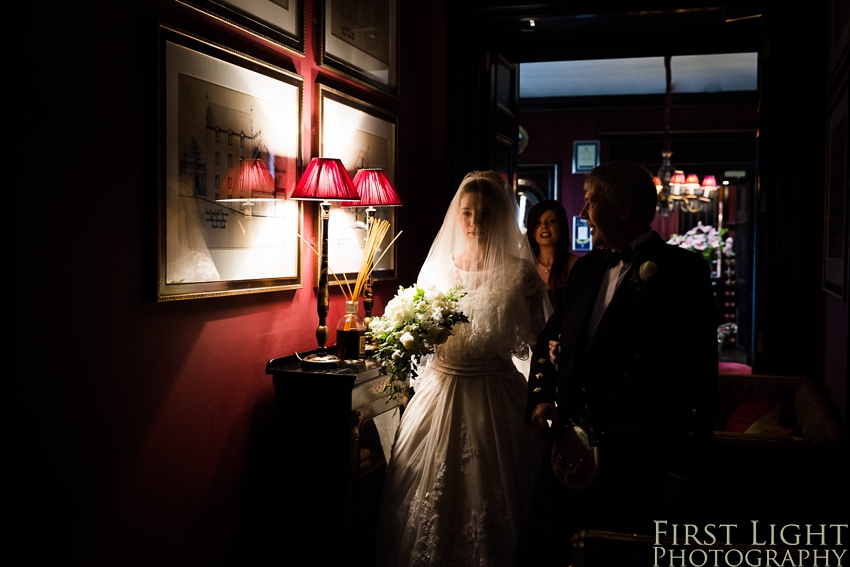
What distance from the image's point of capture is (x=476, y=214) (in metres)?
3.36

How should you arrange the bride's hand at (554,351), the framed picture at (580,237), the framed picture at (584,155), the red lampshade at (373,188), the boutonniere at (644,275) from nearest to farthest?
1. the boutonniere at (644,275)
2. the bride's hand at (554,351)
3. the red lampshade at (373,188)
4. the framed picture at (584,155)
5. the framed picture at (580,237)

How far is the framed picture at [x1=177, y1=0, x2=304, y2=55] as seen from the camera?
275 centimetres

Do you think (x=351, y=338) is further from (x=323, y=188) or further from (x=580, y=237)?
(x=580, y=237)

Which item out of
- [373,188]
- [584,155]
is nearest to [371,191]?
[373,188]

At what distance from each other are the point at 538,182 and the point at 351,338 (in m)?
8.27

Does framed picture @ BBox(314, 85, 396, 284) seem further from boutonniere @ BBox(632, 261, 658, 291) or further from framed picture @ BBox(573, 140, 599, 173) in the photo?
framed picture @ BBox(573, 140, 599, 173)

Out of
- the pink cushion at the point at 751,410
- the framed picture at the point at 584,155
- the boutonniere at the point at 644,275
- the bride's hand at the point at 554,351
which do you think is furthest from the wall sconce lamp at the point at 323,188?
the framed picture at the point at 584,155

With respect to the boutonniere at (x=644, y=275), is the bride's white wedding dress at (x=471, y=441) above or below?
below

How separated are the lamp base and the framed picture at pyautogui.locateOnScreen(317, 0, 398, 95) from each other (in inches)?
57.0

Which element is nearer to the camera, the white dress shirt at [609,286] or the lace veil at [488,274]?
the white dress shirt at [609,286]

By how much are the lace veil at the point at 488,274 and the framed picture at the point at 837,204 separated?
4.03ft

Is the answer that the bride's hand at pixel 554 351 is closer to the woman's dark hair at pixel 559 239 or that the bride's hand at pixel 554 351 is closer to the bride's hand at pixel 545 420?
the bride's hand at pixel 545 420

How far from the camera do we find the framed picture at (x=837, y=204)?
2.84 meters

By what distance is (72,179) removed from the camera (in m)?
2.12
